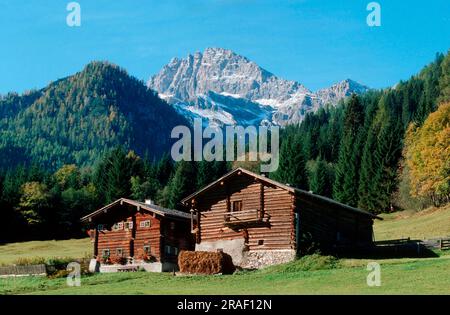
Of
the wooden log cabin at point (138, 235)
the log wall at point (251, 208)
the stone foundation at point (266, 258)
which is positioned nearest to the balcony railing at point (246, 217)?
the log wall at point (251, 208)

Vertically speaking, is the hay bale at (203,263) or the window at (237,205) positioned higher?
the window at (237,205)

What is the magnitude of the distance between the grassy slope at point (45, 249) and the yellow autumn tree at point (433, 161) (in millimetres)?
43577

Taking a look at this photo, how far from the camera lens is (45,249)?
95.8 m

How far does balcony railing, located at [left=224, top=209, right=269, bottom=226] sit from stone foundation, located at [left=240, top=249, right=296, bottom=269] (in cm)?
243

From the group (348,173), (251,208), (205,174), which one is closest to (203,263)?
(251,208)

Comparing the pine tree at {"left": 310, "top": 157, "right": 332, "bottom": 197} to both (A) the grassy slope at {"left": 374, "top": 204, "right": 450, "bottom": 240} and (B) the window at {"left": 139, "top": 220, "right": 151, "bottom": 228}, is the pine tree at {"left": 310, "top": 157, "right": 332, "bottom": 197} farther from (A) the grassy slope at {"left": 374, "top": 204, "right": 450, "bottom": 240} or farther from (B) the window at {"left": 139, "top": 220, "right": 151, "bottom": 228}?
(B) the window at {"left": 139, "top": 220, "right": 151, "bottom": 228}

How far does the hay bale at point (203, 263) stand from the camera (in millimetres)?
48406

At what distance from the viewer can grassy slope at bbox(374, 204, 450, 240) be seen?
72.8 m

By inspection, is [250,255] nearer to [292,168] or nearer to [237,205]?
[237,205]

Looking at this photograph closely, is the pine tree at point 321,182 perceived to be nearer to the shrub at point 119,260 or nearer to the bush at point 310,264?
the shrub at point 119,260

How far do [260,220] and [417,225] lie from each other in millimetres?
32492

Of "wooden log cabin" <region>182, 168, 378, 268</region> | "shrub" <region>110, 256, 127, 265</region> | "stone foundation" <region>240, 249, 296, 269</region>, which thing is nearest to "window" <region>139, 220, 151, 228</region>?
"shrub" <region>110, 256, 127, 265</region>

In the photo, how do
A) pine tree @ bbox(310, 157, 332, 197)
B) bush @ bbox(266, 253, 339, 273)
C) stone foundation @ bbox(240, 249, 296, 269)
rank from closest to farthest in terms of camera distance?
bush @ bbox(266, 253, 339, 273) → stone foundation @ bbox(240, 249, 296, 269) → pine tree @ bbox(310, 157, 332, 197)

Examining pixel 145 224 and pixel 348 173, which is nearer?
pixel 145 224
